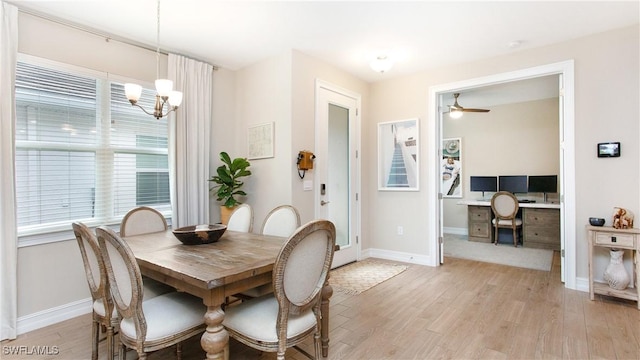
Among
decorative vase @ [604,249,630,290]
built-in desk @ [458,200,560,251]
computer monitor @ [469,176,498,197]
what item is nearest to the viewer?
decorative vase @ [604,249,630,290]

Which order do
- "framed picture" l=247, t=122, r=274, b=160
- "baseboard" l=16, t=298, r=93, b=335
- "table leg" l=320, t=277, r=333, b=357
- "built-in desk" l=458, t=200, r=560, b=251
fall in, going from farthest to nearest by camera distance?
"built-in desk" l=458, t=200, r=560, b=251 < "framed picture" l=247, t=122, r=274, b=160 < "baseboard" l=16, t=298, r=93, b=335 < "table leg" l=320, t=277, r=333, b=357

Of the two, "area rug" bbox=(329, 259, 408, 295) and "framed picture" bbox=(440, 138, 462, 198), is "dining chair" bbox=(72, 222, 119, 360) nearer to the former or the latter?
"area rug" bbox=(329, 259, 408, 295)

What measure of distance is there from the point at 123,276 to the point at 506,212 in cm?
587

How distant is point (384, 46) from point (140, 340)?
3.41m

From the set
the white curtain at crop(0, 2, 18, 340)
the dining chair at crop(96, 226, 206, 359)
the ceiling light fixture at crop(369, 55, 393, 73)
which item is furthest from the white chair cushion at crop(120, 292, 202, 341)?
the ceiling light fixture at crop(369, 55, 393, 73)

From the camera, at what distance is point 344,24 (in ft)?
9.95

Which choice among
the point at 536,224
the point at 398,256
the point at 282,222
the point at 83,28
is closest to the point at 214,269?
the point at 282,222

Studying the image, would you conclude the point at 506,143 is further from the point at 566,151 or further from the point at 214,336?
the point at 214,336

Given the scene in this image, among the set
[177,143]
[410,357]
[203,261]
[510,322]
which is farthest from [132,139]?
[510,322]

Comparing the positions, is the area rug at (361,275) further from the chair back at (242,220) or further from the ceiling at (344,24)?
the ceiling at (344,24)

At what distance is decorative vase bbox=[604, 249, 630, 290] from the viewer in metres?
2.98

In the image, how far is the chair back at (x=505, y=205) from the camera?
5.53 meters

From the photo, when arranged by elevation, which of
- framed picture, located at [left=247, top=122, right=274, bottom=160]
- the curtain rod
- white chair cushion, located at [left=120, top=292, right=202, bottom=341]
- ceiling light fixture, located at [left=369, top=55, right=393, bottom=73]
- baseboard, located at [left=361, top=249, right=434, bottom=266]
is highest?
the curtain rod

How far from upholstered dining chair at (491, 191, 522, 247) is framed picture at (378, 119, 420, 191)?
7.32 ft
